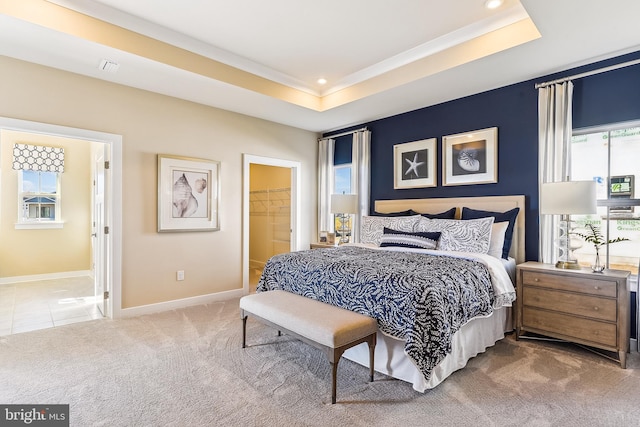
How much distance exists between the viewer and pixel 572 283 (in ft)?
8.93

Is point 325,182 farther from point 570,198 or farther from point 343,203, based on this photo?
point 570,198

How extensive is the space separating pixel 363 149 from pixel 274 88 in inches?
67.8

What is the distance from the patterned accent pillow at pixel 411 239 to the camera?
11.3 ft

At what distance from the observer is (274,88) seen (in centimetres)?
397

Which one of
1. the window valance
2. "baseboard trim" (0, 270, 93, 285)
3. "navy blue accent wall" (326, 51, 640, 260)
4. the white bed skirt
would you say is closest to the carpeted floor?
the white bed skirt

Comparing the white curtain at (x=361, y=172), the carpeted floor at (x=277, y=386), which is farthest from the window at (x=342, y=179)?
the carpeted floor at (x=277, y=386)

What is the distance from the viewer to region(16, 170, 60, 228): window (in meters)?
5.54

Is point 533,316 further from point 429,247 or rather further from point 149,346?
point 149,346

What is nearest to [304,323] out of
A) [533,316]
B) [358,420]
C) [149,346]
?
[358,420]

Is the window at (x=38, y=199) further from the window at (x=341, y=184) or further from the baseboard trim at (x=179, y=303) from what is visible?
the window at (x=341, y=184)

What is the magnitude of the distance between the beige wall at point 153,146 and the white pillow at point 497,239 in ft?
10.7

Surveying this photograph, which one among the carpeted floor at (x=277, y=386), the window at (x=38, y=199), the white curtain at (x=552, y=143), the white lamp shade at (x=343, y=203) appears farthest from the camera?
the window at (x=38, y=199)

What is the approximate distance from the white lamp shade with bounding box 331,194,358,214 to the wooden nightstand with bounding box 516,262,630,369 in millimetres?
2452

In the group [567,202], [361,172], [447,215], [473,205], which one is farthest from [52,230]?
[567,202]
